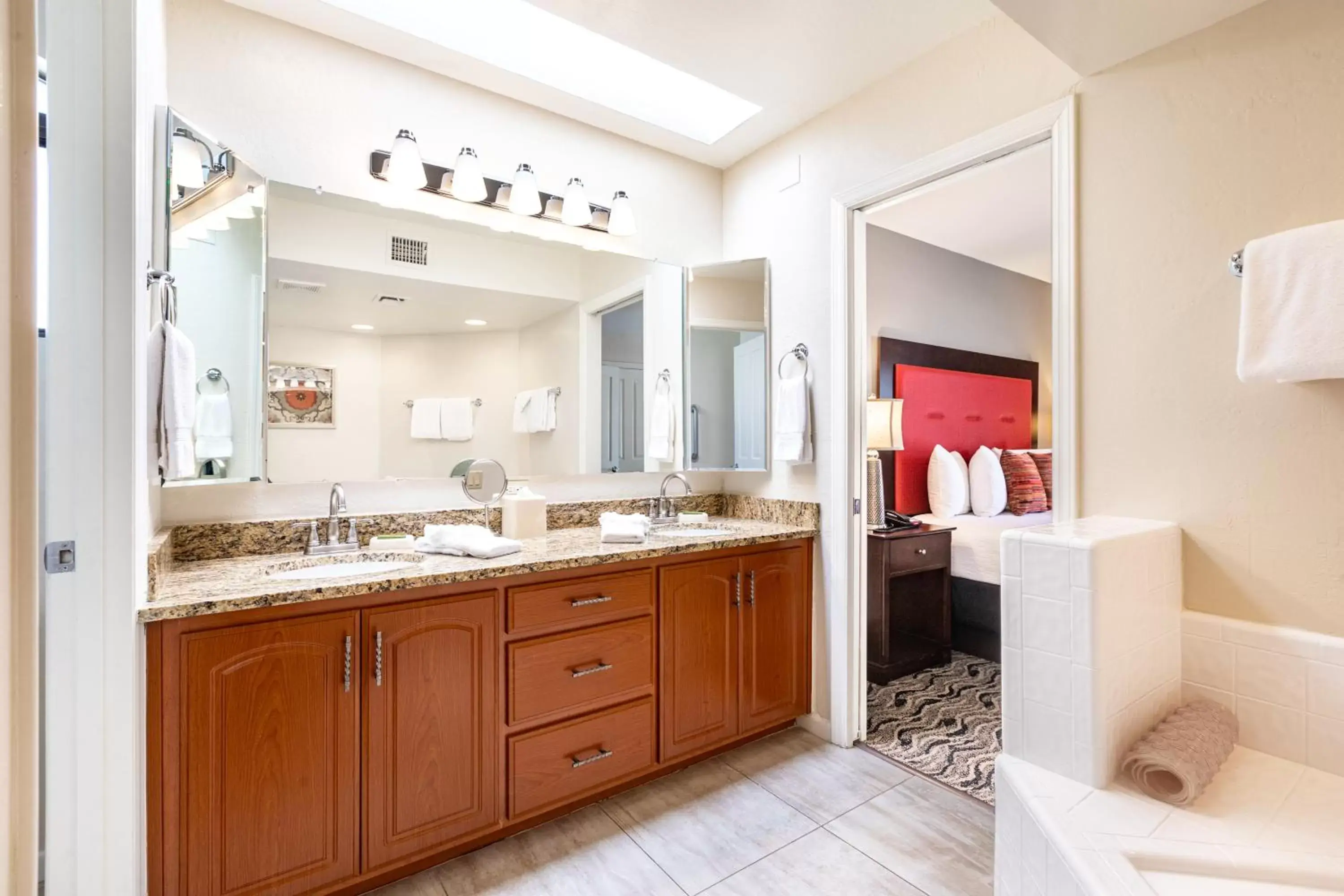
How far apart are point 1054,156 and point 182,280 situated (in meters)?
2.49

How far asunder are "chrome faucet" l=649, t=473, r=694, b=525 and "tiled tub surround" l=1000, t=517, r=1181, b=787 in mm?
1495

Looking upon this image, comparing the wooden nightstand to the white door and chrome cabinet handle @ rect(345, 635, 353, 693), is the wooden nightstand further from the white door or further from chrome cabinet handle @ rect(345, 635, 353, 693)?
chrome cabinet handle @ rect(345, 635, 353, 693)

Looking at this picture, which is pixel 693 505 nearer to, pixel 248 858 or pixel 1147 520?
pixel 1147 520

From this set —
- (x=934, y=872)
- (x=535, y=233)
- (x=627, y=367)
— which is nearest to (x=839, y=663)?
(x=934, y=872)

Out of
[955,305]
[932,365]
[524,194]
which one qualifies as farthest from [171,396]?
[955,305]

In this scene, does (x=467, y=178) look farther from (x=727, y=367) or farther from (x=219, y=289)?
(x=727, y=367)

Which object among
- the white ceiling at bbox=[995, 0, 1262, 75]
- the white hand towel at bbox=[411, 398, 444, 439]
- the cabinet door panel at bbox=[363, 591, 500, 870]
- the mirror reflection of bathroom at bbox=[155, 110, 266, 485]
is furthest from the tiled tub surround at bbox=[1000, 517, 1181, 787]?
the mirror reflection of bathroom at bbox=[155, 110, 266, 485]

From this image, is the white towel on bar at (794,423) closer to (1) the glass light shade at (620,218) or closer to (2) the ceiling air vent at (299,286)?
(1) the glass light shade at (620,218)

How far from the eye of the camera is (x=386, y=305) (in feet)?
6.85

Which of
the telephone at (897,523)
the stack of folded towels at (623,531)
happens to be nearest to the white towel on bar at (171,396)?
the stack of folded towels at (623,531)

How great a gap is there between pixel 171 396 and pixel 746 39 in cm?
199

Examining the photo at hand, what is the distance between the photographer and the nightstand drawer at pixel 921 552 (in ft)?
9.50

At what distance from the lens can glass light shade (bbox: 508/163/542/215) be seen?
90.4 inches

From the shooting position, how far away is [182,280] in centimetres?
164
